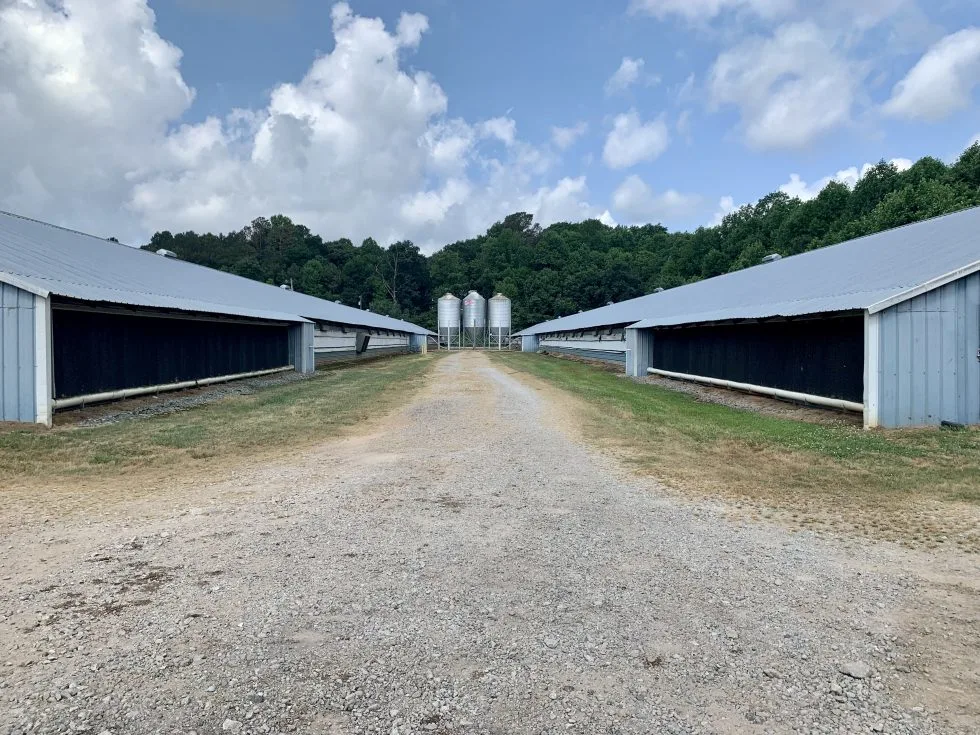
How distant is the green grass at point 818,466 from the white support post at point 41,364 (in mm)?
10679

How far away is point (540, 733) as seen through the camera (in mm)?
2654

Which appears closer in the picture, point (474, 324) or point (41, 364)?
point (41, 364)

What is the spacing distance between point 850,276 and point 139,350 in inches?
781

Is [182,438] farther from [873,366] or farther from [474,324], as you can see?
[474,324]

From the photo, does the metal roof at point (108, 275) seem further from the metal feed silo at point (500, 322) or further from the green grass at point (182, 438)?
the metal feed silo at point (500, 322)

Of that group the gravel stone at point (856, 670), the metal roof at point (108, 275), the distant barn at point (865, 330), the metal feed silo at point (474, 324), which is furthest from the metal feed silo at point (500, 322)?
the gravel stone at point (856, 670)

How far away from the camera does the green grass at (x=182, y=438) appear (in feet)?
25.9

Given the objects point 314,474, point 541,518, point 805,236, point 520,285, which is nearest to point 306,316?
point 314,474

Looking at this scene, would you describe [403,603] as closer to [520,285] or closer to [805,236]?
[805,236]

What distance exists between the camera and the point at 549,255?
4003 inches

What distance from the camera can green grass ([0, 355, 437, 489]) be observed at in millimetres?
7895

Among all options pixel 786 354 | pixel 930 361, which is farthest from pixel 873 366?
pixel 786 354

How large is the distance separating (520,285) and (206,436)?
3444 inches

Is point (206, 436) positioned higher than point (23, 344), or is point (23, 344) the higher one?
point (23, 344)
